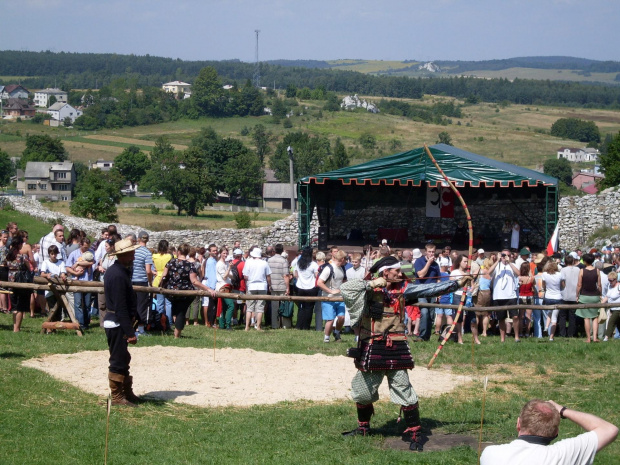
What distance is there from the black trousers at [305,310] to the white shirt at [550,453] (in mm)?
10889

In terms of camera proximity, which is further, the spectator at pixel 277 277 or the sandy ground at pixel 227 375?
the spectator at pixel 277 277

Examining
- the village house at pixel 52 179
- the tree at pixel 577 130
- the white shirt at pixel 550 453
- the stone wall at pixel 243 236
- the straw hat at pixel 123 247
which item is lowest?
the village house at pixel 52 179

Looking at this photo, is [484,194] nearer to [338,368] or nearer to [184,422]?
[338,368]

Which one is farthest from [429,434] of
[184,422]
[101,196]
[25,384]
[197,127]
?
[197,127]

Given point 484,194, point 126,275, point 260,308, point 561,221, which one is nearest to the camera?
point 126,275

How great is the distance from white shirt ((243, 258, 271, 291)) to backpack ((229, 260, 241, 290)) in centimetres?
66

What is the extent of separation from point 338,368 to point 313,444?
384 cm

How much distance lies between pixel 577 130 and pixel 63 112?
3925 inches

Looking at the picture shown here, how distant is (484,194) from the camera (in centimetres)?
2931

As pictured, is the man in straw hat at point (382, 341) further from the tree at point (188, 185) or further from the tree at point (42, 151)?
the tree at point (42, 151)

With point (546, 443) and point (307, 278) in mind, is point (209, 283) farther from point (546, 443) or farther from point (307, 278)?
point (546, 443)

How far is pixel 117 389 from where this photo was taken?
29.3 ft

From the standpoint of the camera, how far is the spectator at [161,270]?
572 inches

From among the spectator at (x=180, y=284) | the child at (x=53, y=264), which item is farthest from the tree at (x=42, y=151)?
the spectator at (x=180, y=284)
